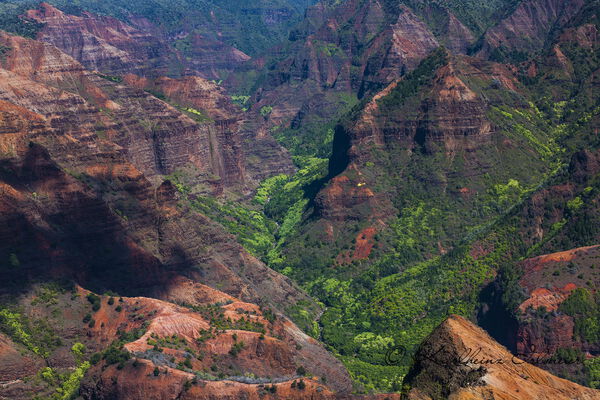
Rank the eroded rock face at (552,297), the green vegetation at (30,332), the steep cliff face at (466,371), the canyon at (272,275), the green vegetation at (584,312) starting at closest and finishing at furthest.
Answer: the steep cliff face at (466,371), the green vegetation at (30,332), the canyon at (272,275), the green vegetation at (584,312), the eroded rock face at (552,297)

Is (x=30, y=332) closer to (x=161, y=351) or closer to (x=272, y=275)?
(x=161, y=351)

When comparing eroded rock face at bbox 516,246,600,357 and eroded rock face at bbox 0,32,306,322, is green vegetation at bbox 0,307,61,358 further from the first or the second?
eroded rock face at bbox 516,246,600,357

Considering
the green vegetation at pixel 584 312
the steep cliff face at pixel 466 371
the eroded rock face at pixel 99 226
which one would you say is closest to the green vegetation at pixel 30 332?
the eroded rock face at pixel 99 226

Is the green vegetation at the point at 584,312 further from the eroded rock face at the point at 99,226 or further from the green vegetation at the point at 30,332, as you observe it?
the green vegetation at the point at 30,332

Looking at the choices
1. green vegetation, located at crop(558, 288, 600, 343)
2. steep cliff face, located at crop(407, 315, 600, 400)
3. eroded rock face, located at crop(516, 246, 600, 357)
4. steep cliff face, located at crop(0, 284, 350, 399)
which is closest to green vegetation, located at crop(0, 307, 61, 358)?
steep cliff face, located at crop(0, 284, 350, 399)

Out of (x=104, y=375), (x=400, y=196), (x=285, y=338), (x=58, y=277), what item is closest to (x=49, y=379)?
(x=104, y=375)

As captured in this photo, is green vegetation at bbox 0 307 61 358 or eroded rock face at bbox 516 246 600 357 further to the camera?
eroded rock face at bbox 516 246 600 357

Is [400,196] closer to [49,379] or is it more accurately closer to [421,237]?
[421,237]

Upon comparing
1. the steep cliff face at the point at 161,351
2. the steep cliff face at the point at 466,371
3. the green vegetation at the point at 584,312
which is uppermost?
the steep cliff face at the point at 466,371
